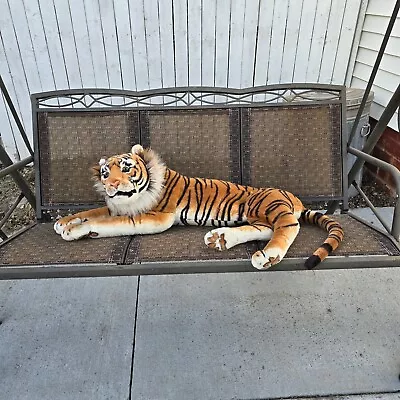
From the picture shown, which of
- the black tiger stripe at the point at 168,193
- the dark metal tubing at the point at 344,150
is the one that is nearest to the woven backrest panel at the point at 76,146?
the black tiger stripe at the point at 168,193

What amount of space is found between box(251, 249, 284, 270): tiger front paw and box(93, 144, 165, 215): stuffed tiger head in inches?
23.6

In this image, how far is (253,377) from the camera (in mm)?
1804

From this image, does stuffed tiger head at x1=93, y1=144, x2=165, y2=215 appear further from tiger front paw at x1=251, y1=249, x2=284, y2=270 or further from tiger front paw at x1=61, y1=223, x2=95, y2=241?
tiger front paw at x1=251, y1=249, x2=284, y2=270

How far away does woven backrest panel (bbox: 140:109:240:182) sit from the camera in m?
2.18

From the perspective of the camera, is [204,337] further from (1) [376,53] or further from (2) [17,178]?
(1) [376,53]

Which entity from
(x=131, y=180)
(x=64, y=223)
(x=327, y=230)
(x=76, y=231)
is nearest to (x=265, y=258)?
(x=327, y=230)

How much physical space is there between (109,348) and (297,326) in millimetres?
976

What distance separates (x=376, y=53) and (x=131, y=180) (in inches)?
105

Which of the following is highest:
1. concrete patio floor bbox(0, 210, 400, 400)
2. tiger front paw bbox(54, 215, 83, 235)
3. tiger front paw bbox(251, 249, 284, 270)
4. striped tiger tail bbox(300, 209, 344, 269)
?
tiger front paw bbox(251, 249, 284, 270)

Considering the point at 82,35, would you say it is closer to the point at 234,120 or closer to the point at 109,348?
the point at 234,120

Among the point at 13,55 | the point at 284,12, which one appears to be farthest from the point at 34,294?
the point at 284,12

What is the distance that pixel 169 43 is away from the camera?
11.5ft

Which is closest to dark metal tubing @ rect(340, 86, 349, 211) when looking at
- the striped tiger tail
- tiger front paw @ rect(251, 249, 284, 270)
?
the striped tiger tail

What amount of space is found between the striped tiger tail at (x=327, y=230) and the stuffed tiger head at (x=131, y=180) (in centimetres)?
75
